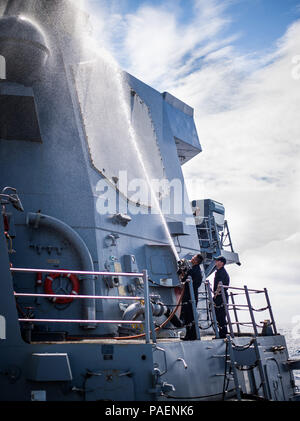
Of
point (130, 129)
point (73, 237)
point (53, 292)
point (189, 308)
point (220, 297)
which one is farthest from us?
point (130, 129)

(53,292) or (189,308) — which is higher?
(53,292)

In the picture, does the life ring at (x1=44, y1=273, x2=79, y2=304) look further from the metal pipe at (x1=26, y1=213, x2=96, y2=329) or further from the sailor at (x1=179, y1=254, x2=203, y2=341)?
the sailor at (x1=179, y1=254, x2=203, y2=341)

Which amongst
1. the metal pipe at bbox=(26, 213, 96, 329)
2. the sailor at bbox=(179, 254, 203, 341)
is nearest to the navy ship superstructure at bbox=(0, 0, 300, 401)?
the metal pipe at bbox=(26, 213, 96, 329)

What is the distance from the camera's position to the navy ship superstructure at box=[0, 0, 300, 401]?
4.03m

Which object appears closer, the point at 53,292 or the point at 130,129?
the point at 53,292

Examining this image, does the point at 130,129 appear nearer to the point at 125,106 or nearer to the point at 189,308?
the point at 125,106

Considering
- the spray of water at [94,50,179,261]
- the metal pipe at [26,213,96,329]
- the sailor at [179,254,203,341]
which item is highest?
the spray of water at [94,50,179,261]

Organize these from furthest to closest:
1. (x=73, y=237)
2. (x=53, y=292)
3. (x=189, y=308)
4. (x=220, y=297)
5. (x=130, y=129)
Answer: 1. (x=130, y=129)
2. (x=220, y=297)
3. (x=73, y=237)
4. (x=53, y=292)
5. (x=189, y=308)

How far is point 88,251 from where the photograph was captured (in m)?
6.11

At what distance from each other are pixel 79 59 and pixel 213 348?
5929 millimetres

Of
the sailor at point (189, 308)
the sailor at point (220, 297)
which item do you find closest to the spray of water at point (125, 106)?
the sailor at point (220, 297)

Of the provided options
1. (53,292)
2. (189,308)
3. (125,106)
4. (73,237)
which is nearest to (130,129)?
(125,106)

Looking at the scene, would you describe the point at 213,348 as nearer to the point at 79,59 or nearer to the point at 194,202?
the point at 79,59
